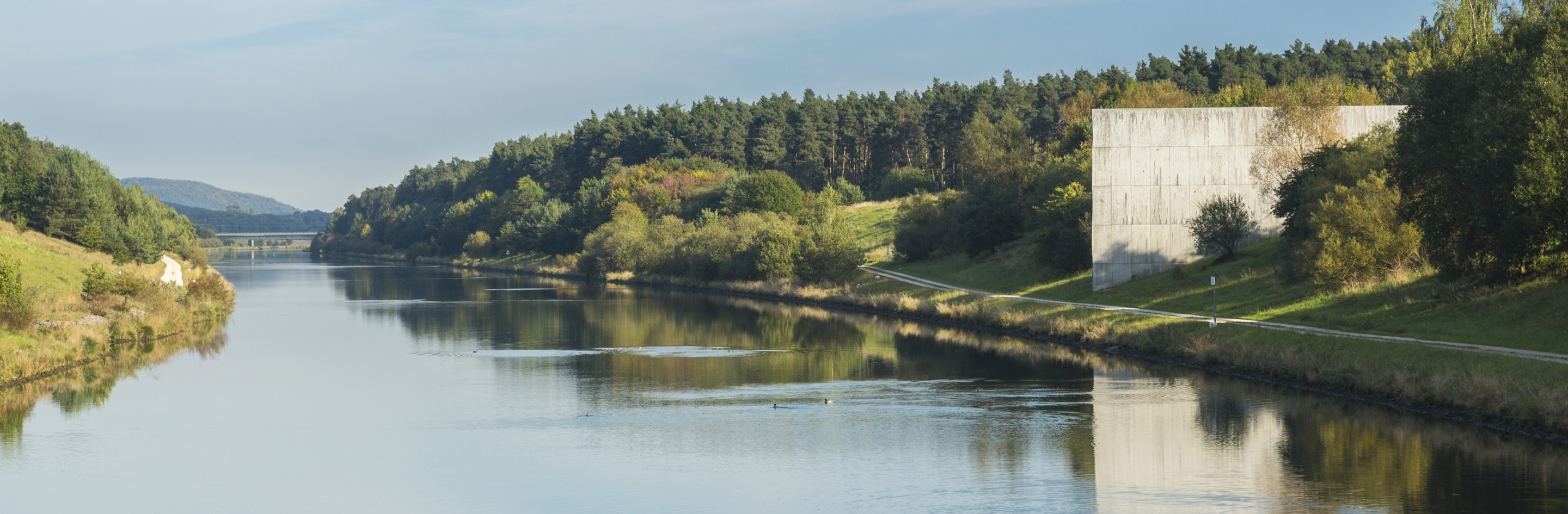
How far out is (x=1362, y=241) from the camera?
1630 inches

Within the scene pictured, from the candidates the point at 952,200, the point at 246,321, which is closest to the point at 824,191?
the point at 952,200

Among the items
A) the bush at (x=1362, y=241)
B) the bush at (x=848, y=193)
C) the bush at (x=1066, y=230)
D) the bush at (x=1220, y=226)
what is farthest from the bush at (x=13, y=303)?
the bush at (x=848, y=193)

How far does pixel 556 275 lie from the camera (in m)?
124

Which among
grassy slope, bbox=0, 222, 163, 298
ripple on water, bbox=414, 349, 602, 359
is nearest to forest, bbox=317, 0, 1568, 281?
ripple on water, bbox=414, 349, 602, 359

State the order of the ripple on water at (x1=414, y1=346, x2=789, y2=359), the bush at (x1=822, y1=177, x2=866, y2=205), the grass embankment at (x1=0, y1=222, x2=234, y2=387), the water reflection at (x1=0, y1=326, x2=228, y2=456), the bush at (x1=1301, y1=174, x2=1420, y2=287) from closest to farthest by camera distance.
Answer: the water reflection at (x1=0, y1=326, x2=228, y2=456)
the grass embankment at (x1=0, y1=222, x2=234, y2=387)
the bush at (x1=1301, y1=174, x2=1420, y2=287)
the ripple on water at (x1=414, y1=346, x2=789, y2=359)
the bush at (x1=822, y1=177, x2=866, y2=205)

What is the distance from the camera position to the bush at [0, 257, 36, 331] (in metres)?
38.2

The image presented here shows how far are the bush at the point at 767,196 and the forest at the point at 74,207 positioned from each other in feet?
139

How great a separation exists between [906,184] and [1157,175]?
68.5 metres

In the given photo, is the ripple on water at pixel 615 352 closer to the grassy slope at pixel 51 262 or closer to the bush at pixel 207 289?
the grassy slope at pixel 51 262

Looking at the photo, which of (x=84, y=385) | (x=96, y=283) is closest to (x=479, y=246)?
(x=96, y=283)

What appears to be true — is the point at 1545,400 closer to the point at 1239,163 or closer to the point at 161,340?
the point at 1239,163

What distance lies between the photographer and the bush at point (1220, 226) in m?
52.7

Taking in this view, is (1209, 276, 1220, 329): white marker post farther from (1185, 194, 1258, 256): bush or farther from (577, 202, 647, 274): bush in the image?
(577, 202, 647, 274): bush

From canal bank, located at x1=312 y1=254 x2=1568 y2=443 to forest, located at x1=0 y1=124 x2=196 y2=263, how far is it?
44.3m
